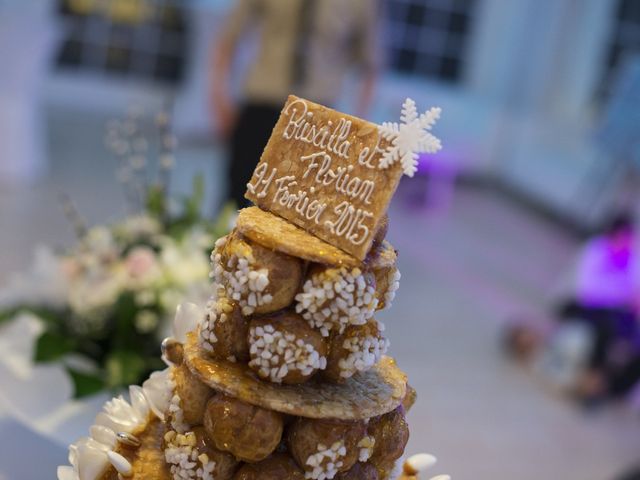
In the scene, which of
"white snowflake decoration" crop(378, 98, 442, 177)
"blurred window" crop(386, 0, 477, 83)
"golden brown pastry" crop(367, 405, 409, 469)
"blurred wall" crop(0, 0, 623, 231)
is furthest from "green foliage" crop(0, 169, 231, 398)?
"blurred window" crop(386, 0, 477, 83)

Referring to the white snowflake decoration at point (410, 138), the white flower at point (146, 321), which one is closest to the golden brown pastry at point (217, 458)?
the white snowflake decoration at point (410, 138)

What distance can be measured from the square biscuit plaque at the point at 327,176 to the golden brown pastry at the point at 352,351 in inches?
5.1

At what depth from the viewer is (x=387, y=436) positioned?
1286 mm

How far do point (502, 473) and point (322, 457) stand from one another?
230cm

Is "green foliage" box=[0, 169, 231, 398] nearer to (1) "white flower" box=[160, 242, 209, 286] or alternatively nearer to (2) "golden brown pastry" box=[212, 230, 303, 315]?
(1) "white flower" box=[160, 242, 209, 286]

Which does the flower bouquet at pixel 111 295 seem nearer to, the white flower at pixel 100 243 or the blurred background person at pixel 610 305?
the white flower at pixel 100 243

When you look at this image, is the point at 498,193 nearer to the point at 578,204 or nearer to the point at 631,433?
the point at 578,204

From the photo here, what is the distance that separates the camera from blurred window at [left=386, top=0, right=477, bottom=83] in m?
8.38

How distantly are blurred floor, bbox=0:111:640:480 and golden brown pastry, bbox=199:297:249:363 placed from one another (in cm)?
107

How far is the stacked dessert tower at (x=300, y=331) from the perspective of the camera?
1172mm

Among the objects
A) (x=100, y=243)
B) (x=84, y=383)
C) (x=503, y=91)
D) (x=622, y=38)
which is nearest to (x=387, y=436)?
(x=84, y=383)

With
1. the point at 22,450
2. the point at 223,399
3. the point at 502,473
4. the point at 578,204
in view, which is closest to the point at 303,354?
the point at 223,399

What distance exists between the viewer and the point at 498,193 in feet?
26.5

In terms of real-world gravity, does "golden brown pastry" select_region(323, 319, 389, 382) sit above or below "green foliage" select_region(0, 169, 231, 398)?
above
